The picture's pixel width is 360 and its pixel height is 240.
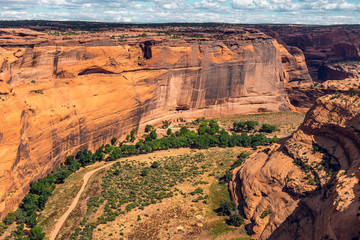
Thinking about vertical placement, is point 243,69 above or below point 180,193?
above

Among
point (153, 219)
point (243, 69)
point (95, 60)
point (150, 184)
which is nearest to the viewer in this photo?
point (153, 219)

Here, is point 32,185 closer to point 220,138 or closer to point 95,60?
point 95,60

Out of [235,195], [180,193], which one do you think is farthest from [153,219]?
[235,195]

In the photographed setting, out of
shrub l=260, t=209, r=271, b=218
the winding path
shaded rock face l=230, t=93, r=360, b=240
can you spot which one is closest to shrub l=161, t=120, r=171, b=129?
the winding path

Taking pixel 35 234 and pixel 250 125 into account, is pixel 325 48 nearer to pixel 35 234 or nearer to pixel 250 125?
pixel 250 125

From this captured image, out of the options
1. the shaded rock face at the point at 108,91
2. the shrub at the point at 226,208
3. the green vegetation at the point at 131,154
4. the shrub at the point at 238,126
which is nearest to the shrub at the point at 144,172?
the green vegetation at the point at 131,154

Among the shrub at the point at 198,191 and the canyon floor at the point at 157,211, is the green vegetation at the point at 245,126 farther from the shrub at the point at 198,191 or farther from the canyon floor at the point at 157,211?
the shrub at the point at 198,191
